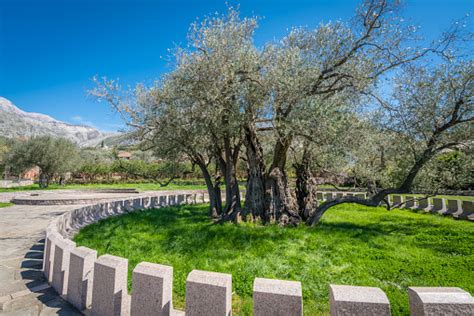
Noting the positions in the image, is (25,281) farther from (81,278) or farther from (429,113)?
(429,113)

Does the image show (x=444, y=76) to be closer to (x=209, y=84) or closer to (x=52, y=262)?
(x=209, y=84)

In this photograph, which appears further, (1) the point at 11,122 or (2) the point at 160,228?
(1) the point at 11,122

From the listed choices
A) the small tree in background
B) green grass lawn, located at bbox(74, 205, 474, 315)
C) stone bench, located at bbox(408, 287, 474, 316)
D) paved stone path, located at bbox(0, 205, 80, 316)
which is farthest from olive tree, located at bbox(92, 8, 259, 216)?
the small tree in background

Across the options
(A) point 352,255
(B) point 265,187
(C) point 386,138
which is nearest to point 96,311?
(A) point 352,255

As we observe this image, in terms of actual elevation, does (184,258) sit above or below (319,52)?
below

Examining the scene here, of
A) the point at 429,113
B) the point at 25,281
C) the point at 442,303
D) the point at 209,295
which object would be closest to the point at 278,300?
the point at 209,295

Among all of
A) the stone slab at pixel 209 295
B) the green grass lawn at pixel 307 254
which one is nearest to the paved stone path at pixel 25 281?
the green grass lawn at pixel 307 254

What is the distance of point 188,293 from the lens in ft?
8.41

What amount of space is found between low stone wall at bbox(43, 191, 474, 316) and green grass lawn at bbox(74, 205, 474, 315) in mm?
1133

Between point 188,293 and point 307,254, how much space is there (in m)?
3.98

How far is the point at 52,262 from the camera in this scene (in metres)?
4.46

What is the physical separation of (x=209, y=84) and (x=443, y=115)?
309 inches

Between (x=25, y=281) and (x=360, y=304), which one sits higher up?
(x=360, y=304)

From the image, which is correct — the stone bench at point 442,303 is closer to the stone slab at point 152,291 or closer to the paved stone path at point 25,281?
the stone slab at point 152,291
